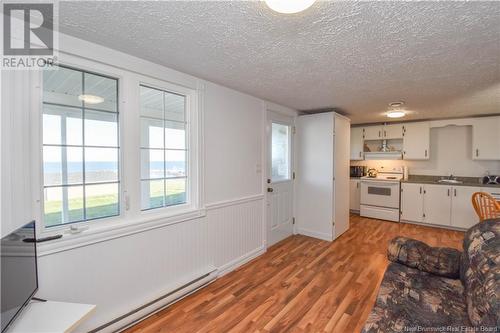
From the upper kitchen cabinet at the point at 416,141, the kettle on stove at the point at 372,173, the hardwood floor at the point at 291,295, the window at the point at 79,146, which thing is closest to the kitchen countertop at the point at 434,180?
the upper kitchen cabinet at the point at 416,141

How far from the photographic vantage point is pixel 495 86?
2693 mm

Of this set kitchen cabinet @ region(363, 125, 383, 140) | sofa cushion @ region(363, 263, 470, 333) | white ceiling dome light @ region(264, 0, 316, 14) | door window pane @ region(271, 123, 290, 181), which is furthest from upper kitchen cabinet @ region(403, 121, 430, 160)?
white ceiling dome light @ region(264, 0, 316, 14)

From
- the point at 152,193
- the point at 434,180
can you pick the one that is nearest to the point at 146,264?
the point at 152,193

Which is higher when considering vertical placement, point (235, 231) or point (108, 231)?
point (108, 231)

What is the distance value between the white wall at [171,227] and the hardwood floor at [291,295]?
237 mm

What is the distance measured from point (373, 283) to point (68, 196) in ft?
10.2

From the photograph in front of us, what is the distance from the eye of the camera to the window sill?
160 centimetres

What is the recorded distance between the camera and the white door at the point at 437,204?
4.57 meters

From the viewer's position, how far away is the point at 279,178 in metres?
3.97

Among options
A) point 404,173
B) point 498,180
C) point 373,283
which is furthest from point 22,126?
point 498,180

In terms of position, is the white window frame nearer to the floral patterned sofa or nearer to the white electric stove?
the floral patterned sofa

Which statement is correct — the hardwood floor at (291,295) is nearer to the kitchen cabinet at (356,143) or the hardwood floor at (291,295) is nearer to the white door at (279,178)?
the white door at (279,178)

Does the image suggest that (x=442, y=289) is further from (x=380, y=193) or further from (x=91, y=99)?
(x=380, y=193)

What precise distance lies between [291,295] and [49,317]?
199cm
